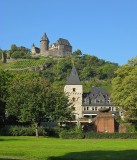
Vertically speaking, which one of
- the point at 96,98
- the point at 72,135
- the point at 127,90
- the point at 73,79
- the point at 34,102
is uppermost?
the point at 73,79

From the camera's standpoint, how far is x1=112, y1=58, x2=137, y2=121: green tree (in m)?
61.1

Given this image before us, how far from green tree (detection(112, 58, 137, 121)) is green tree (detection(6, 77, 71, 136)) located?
9.94 m

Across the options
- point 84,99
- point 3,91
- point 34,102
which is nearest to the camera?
point 34,102

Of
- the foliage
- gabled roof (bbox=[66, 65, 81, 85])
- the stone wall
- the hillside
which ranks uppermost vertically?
the hillside

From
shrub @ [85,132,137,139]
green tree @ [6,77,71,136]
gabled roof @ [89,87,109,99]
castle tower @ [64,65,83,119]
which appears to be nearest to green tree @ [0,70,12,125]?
green tree @ [6,77,71,136]

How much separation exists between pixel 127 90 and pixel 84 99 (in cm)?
4394

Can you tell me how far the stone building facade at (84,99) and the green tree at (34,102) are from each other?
40.7 m

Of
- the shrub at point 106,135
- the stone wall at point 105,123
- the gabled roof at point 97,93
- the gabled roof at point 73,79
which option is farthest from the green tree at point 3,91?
the gabled roof at point 97,93

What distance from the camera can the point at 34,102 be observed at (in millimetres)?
59125

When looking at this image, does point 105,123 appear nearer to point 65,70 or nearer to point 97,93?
point 97,93

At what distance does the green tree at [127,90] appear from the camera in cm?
6106

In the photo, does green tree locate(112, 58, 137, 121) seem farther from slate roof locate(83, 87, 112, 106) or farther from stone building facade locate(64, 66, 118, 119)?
slate roof locate(83, 87, 112, 106)

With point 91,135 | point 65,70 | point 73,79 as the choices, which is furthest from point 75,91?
point 65,70

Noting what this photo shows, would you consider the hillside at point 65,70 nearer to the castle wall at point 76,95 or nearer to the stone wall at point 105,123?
the castle wall at point 76,95
